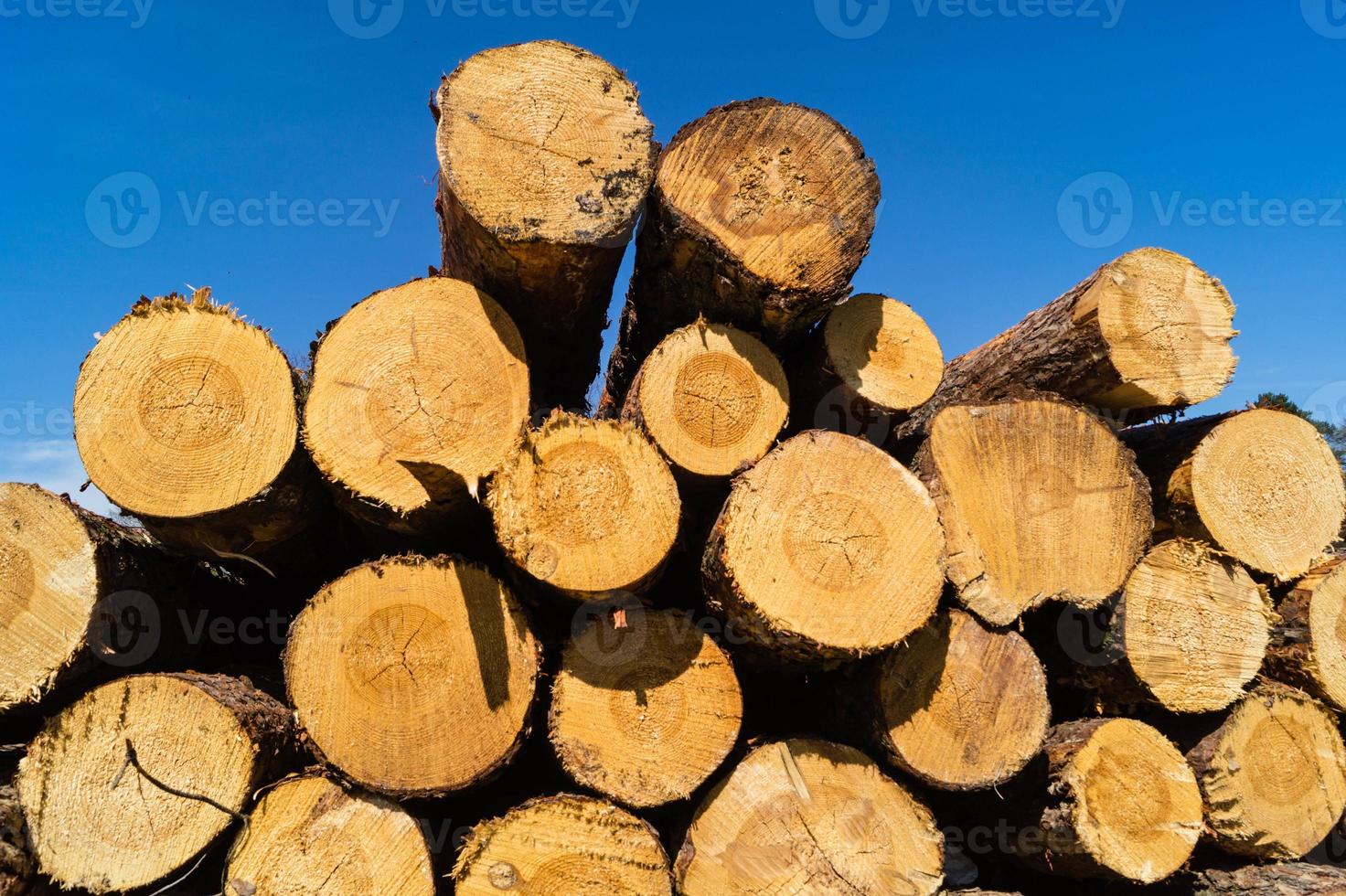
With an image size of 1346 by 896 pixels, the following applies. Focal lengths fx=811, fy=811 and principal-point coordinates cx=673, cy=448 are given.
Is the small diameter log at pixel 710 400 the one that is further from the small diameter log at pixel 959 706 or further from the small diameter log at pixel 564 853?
the small diameter log at pixel 564 853

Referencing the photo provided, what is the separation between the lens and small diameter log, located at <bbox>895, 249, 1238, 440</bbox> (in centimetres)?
339

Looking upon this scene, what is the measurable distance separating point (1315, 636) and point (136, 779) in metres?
4.82

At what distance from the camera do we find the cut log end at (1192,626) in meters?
3.26

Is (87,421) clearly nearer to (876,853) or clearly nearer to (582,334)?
(582,334)

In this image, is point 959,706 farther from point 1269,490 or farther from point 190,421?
point 190,421

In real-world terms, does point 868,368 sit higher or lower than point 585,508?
higher

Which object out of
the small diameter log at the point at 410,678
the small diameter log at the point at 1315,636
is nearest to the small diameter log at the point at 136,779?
the small diameter log at the point at 410,678

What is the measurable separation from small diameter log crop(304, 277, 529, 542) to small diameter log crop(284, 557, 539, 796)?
0.22 metres

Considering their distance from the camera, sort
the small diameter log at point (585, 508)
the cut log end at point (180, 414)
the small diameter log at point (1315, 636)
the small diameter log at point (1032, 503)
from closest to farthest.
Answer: the small diameter log at point (585, 508) → the cut log end at point (180, 414) → the small diameter log at point (1032, 503) → the small diameter log at point (1315, 636)

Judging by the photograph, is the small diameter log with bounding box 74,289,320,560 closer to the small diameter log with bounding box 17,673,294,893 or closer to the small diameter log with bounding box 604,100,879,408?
Result: the small diameter log with bounding box 17,673,294,893

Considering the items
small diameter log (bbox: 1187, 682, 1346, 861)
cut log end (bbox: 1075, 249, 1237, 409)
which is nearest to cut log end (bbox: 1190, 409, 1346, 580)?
cut log end (bbox: 1075, 249, 1237, 409)

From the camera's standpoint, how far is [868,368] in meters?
3.46

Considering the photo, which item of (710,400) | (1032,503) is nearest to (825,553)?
(710,400)

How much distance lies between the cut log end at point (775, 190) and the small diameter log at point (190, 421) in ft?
5.16
